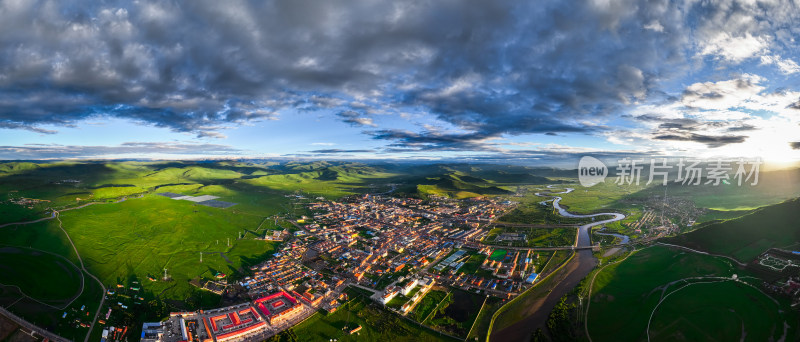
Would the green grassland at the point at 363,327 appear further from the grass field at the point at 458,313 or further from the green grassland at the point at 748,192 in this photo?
the green grassland at the point at 748,192

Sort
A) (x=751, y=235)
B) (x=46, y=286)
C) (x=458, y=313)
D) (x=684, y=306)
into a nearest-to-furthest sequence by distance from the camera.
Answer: (x=684, y=306) → (x=458, y=313) → (x=46, y=286) → (x=751, y=235)

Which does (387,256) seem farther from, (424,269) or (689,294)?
(689,294)

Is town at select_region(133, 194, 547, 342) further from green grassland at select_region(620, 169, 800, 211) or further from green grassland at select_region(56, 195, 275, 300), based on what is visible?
green grassland at select_region(620, 169, 800, 211)

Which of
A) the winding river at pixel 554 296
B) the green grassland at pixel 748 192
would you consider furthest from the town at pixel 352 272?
the green grassland at pixel 748 192

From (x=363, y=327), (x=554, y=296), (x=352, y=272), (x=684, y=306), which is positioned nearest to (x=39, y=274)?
(x=352, y=272)

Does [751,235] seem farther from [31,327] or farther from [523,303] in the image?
[31,327]

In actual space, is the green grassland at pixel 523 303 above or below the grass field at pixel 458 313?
above
